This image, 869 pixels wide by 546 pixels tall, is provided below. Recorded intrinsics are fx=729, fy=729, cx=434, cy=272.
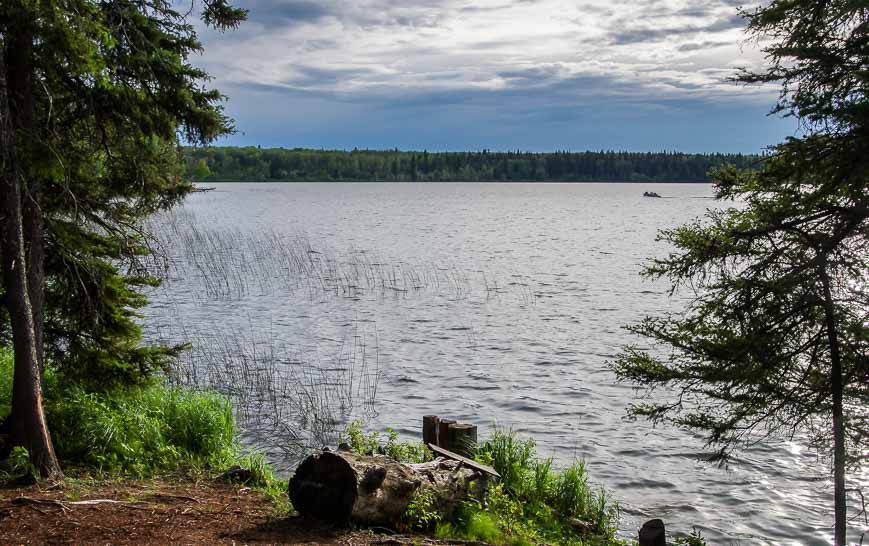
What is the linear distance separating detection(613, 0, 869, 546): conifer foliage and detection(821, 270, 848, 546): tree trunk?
0.01 meters

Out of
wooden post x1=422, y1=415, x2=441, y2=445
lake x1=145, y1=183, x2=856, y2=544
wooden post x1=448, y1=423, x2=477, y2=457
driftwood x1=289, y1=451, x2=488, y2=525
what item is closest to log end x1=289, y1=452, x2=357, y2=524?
driftwood x1=289, y1=451, x2=488, y2=525

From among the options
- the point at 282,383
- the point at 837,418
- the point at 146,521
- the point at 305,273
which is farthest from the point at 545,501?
the point at 305,273

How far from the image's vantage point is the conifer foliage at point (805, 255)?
954 cm

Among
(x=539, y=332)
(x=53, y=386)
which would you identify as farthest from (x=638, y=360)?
(x=539, y=332)

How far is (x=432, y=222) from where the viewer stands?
72.1 meters

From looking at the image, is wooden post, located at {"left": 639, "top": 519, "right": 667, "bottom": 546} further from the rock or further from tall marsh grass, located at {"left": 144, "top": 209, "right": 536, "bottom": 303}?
tall marsh grass, located at {"left": 144, "top": 209, "right": 536, "bottom": 303}

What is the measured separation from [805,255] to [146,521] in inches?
350

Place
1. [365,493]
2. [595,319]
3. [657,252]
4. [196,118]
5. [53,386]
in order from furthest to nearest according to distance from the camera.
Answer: [657,252], [595,319], [53,386], [196,118], [365,493]

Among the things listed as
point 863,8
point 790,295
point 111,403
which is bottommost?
point 111,403

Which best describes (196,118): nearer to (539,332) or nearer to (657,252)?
(539,332)

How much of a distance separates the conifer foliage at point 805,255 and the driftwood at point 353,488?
563cm

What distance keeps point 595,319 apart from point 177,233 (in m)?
25.7

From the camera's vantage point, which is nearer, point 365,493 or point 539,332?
point 365,493

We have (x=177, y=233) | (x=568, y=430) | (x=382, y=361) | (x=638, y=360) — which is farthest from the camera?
(x=177, y=233)
